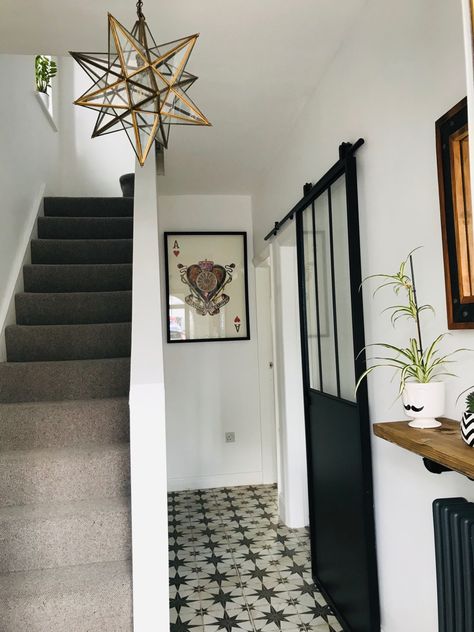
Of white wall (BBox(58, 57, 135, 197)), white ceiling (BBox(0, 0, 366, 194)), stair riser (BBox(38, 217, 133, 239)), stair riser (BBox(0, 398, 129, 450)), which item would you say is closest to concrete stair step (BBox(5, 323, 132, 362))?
stair riser (BBox(0, 398, 129, 450))

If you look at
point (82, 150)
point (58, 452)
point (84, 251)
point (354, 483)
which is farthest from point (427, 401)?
point (82, 150)

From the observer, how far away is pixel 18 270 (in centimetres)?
316

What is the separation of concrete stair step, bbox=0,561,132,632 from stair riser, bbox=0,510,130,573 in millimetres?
141

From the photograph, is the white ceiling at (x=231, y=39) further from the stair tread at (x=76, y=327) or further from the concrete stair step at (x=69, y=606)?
the concrete stair step at (x=69, y=606)

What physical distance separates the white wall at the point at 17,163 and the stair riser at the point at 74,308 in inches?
4.9

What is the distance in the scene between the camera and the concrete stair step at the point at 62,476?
2090mm

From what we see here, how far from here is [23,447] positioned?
2.30 meters

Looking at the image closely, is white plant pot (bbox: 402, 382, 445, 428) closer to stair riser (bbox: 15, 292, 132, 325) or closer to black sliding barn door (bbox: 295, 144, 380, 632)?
black sliding barn door (bbox: 295, 144, 380, 632)

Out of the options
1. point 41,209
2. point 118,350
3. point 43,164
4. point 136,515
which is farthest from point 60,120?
point 136,515

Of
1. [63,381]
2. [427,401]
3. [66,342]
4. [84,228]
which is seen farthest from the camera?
[84,228]

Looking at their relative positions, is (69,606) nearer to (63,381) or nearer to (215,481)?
(63,381)

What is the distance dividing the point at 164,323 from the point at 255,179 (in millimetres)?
1440

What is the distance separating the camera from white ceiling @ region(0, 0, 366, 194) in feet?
6.04

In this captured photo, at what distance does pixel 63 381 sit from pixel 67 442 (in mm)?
432
